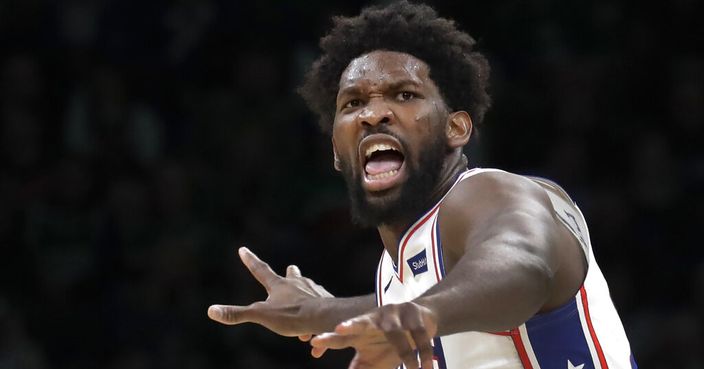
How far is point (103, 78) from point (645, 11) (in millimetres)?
3686

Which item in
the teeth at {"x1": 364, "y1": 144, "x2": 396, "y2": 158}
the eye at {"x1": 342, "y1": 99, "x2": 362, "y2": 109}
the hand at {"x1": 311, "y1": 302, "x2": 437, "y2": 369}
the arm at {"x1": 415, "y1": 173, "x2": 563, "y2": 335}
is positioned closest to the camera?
the hand at {"x1": 311, "y1": 302, "x2": 437, "y2": 369}

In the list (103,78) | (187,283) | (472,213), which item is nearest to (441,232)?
(472,213)

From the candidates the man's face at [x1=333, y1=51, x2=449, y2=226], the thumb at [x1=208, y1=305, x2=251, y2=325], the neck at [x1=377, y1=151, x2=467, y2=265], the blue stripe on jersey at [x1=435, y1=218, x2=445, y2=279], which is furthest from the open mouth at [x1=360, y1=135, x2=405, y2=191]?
the thumb at [x1=208, y1=305, x2=251, y2=325]

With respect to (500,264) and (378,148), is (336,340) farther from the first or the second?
(378,148)

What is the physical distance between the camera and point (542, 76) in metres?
7.93

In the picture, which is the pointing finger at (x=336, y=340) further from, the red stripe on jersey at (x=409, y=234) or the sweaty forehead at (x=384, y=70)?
the sweaty forehead at (x=384, y=70)

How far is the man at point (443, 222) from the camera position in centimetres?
263

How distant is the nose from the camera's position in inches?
138

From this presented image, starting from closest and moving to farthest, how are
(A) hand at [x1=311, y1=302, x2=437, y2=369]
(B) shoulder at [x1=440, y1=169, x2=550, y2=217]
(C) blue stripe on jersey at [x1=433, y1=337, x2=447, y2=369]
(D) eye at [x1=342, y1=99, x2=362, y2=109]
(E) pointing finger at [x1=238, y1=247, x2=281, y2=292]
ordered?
1. (A) hand at [x1=311, y1=302, x2=437, y2=369]
2. (B) shoulder at [x1=440, y1=169, x2=550, y2=217]
3. (C) blue stripe on jersey at [x1=433, y1=337, x2=447, y2=369]
4. (D) eye at [x1=342, y1=99, x2=362, y2=109]
5. (E) pointing finger at [x1=238, y1=247, x2=281, y2=292]

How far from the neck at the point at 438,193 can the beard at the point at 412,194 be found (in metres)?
0.01

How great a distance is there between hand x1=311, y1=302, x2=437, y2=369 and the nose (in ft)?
3.94

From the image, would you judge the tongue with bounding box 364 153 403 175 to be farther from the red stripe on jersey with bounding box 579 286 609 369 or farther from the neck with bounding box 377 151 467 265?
the red stripe on jersey with bounding box 579 286 609 369

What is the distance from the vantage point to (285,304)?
399 cm

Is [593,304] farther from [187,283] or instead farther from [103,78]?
[103,78]
